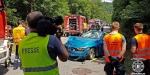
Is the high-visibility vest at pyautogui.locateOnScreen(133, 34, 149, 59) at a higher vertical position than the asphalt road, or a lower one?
higher

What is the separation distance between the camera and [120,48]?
17.4 feet

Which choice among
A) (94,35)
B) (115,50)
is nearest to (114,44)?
(115,50)

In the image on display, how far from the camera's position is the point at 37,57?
272 centimetres

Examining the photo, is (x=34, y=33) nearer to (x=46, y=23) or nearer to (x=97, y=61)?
(x=46, y=23)

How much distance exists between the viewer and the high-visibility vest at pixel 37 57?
2701mm

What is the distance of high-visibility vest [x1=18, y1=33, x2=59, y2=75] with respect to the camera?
270 centimetres

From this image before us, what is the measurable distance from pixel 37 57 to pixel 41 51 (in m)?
0.09

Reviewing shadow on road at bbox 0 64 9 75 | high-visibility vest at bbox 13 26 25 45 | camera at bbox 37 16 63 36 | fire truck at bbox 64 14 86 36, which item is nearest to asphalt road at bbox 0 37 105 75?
shadow on road at bbox 0 64 9 75

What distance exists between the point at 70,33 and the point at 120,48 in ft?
77.5

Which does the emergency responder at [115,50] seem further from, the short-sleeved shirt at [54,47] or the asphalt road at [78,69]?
the asphalt road at [78,69]

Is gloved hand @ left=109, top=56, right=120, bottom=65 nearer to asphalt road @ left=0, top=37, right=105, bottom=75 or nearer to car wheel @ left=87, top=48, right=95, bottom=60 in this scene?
asphalt road @ left=0, top=37, right=105, bottom=75

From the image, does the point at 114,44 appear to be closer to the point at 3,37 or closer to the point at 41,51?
the point at 41,51

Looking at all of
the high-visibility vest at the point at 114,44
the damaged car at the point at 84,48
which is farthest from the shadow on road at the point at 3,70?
the high-visibility vest at the point at 114,44

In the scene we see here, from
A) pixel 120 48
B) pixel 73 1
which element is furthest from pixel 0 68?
pixel 73 1
